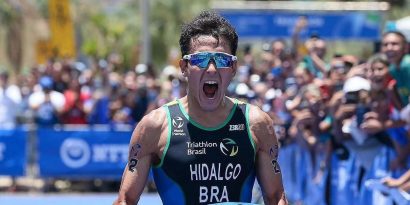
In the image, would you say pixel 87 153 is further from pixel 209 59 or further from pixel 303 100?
→ pixel 209 59

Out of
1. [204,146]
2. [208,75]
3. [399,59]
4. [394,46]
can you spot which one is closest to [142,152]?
[204,146]

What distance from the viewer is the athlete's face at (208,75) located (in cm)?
635

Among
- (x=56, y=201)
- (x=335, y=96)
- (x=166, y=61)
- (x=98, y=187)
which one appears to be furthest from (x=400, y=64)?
(x=166, y=61)

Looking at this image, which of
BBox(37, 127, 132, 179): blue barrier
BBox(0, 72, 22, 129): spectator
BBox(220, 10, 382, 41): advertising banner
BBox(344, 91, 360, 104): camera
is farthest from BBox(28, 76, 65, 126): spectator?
BBox(344, 91, 360, 104): camera

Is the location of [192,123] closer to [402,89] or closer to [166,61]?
[402,89]

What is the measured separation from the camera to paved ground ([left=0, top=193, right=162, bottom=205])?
18028mm

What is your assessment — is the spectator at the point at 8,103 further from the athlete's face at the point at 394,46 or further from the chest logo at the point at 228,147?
the chest logo at the point at 228,147

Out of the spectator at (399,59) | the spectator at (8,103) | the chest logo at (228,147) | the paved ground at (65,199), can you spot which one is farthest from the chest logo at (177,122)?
the spectator at (8,103)

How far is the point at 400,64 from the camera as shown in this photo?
Result: 11352mm

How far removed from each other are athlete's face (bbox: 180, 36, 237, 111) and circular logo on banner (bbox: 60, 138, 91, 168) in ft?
46.3

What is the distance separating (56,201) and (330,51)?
17.9 m

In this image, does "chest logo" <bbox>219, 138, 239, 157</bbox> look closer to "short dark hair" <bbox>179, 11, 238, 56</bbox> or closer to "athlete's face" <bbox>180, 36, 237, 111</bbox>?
"athlete's face" <bbox>180, 36, 237, 111</bbox>

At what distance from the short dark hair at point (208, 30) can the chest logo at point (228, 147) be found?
1.63 feet

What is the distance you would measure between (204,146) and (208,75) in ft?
1.40
